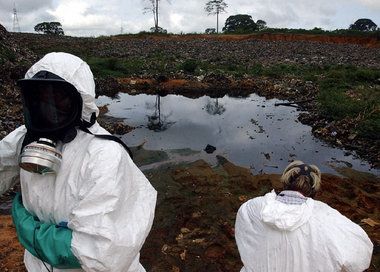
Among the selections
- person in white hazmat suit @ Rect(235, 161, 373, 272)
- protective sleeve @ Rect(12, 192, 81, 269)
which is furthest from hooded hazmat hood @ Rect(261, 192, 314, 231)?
protective sleeve @ Rect(12, 192, 81, 269)

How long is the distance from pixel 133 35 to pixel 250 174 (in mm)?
26191

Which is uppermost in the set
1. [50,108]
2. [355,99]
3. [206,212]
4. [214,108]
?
[50,108]

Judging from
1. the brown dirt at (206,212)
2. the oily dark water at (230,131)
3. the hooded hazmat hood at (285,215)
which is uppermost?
the hooded hazmat hood at (285,215)

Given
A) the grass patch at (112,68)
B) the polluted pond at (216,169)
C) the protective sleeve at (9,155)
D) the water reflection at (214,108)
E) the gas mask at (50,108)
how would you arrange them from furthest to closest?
the grass patch at (112,68)
the water reflection at (214,108)
the polluted pond at (216,169)
the protective sleeve at (9,155)
the gas mask at (50,108)

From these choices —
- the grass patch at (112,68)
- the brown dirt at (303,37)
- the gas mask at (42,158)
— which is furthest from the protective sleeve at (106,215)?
the brown dirt at (303,37)

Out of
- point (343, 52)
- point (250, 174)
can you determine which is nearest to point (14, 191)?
point (250, 174)

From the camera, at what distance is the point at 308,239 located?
1.58 meters

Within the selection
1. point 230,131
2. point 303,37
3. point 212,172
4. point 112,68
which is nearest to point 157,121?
point 230,131

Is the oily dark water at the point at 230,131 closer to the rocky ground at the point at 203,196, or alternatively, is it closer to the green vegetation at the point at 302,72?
the rocky ground at the point at 203,196

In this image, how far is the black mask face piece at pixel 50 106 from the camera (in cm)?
121

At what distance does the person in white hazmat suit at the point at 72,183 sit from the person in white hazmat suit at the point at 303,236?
28.1 inches

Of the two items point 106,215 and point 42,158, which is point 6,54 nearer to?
point 42,158

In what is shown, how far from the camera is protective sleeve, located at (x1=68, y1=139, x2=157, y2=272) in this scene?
3.50 feet

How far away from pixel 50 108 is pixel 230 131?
23.4 feet
